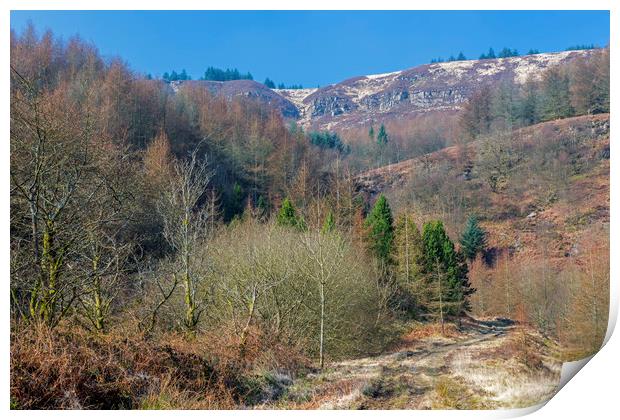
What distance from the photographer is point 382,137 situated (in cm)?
5519

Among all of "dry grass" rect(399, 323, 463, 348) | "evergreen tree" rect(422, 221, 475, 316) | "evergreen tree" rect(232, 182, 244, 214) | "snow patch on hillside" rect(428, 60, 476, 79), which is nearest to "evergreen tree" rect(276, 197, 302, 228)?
"evergreen tree" rect(422, 221, 475, 316)

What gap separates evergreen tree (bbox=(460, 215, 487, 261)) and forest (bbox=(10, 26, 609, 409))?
308mm

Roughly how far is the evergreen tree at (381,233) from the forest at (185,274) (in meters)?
0.08

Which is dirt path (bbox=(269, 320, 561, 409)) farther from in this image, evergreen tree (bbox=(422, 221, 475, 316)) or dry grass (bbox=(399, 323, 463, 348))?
evergreen tree (bbox=(422, 221, 475, 316))

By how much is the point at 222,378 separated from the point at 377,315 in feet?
29.7

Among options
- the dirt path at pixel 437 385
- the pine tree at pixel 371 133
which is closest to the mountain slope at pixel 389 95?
the pine tree at pixel 371 133

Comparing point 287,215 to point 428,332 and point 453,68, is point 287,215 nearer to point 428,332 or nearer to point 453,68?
point 428,332

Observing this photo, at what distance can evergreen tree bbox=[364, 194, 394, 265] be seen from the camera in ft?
69.8

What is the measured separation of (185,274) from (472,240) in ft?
94.7

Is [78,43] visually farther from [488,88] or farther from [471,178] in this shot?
[488,88]

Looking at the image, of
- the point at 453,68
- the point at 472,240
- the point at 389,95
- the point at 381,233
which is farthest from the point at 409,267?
the point at 453,68

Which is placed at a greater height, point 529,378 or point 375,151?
point 375,151
